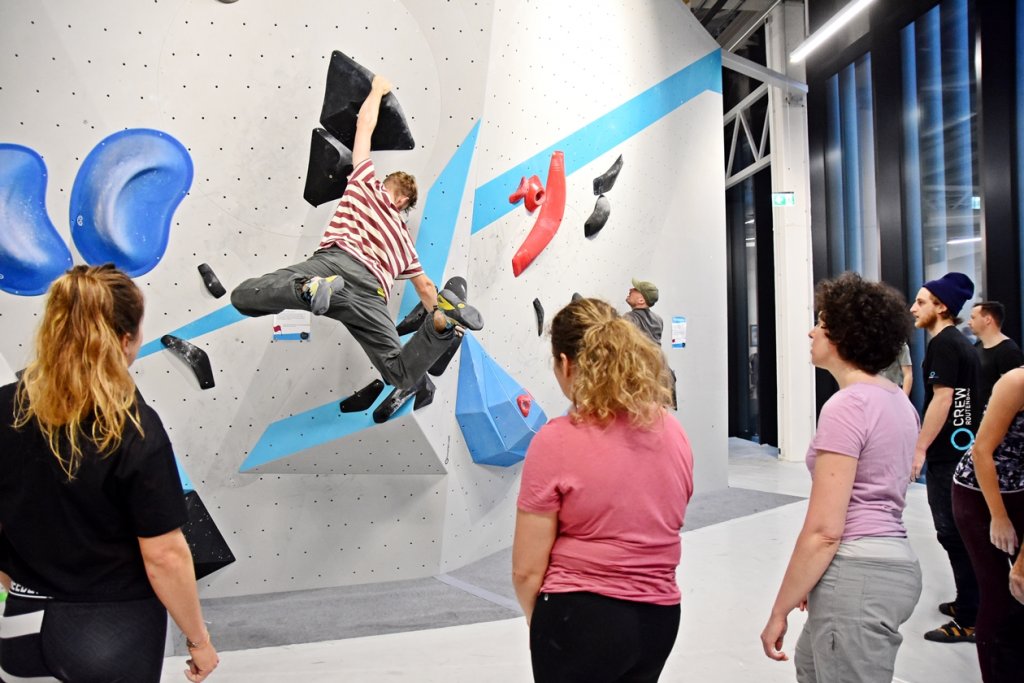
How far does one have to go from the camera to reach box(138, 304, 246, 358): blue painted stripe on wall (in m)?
3.24

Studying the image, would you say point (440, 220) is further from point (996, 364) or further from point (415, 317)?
point (996, 364)

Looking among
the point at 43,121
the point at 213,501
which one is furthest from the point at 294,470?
the point at 43,121

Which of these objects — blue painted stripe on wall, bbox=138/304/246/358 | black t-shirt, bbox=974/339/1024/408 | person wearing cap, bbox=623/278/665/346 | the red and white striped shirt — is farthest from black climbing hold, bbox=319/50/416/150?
black t-shirt, bbox=974/339/1024/408

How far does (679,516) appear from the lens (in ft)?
4.42

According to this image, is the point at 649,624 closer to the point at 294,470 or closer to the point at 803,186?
the point at 294,470

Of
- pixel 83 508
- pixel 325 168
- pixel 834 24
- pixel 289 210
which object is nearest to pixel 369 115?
pixel 325 168

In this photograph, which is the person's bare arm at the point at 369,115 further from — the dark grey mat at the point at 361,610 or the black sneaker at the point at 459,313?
the dark grey mat at the point at 361,610

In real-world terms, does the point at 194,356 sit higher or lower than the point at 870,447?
higher

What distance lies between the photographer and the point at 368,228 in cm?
312

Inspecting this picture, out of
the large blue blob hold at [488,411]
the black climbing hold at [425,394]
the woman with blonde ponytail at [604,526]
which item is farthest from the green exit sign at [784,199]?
the woman with blonde ponytail at [604,526]

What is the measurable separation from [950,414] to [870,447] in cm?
168

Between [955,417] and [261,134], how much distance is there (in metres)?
3.11

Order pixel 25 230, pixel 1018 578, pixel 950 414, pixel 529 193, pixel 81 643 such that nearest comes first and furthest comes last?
pixel 81 643 → pixel 1018 578 → pixel 950 414 → pixel 25 230 → pixel 529 193

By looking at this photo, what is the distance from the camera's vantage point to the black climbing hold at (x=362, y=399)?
3.56 m
